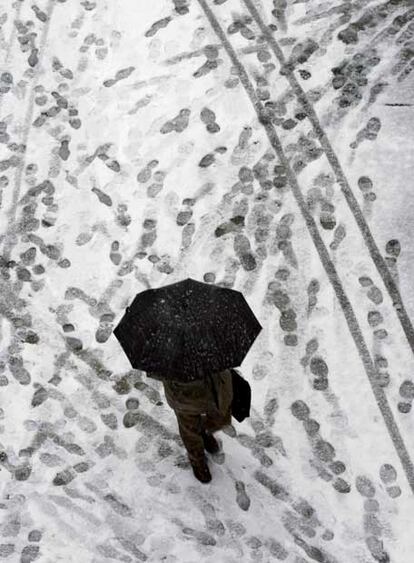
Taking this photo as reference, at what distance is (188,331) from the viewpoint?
4762 mm

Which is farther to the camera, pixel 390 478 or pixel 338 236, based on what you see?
pixel 338 236

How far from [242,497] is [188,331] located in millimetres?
1500

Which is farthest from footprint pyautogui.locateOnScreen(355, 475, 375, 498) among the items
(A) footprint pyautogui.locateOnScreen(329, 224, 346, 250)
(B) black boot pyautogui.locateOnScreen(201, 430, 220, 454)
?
(A) footprint pyautogui.locateOnScreen(329, 224, 346, 250)

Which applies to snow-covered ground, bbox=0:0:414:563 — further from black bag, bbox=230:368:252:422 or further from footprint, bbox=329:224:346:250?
black bag, bbox=230:368:252:422

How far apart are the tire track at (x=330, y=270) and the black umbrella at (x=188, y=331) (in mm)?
1533

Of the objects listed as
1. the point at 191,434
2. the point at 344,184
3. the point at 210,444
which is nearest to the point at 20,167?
the point at 344,184

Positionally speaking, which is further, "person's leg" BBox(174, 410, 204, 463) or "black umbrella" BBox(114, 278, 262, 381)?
"person's leg" BBox(174, 410, 204, 463)

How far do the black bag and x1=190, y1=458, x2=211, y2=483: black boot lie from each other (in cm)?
50

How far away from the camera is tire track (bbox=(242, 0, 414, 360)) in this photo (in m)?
6.53

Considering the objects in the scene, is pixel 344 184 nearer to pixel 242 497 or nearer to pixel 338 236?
pixel 338 236

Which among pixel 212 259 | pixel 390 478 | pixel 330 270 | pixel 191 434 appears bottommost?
pixel 390 478

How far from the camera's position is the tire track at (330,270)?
5.97 m

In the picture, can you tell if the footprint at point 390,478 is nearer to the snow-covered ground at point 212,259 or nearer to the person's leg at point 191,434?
A: the snow-covered ground at point 212,259

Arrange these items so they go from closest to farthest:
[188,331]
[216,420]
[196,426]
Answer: [188,331] → [216,420] → [196,426]
